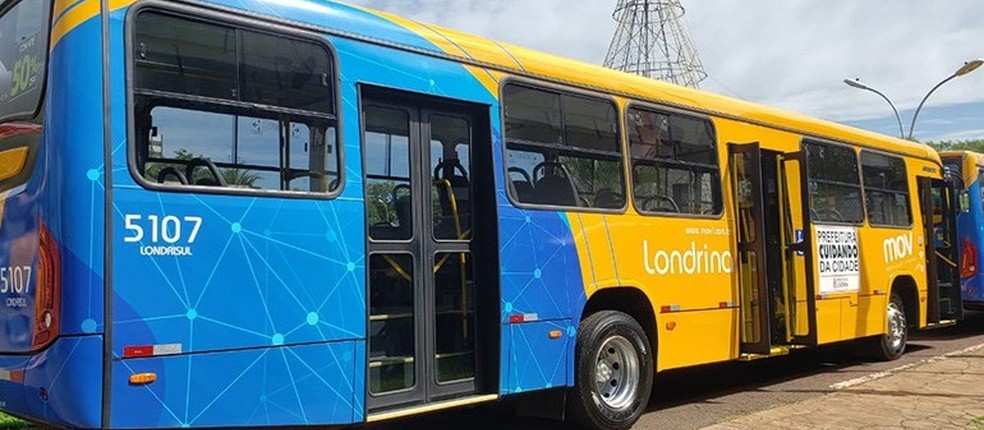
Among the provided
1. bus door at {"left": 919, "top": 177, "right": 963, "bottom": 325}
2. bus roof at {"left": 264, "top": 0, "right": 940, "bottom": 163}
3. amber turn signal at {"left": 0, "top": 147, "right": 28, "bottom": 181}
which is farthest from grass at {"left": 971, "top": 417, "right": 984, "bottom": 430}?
amber turn signal at {"left": 0, "top": 147, "right": 28, "bottom": 181}

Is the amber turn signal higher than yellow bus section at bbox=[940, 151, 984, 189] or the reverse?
the reverse

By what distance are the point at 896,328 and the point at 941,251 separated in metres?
2.30

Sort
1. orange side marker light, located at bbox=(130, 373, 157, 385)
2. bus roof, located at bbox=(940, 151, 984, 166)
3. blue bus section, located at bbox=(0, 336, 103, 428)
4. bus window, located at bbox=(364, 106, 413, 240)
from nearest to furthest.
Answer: blue bus section, located at bbox=(0, 336, 103, 428) → orange side marker light, located at bbox=(130, 373, 157, 385) → bus window, located at bbox=(364, 106, 413, 240) → bus roof, located at bbox=(940, 151, 984, 166)

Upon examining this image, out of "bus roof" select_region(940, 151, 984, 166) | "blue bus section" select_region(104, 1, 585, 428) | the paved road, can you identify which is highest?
"bus roof" select_region(940, 151, 984, 166)

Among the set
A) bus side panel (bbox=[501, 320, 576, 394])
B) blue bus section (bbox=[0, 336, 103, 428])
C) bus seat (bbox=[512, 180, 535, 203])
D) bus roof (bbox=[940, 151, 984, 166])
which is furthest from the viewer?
bus roof (bbox=[940, 151, 984, 166])

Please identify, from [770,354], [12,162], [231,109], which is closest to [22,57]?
[12,162]

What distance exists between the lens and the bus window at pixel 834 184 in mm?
9875

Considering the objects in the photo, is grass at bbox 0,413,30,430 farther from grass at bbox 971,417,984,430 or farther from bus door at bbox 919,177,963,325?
bus door at bbox 919,177,963,325

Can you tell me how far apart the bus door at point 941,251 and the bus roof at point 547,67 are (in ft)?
9.20

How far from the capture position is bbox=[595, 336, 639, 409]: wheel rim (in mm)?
7164

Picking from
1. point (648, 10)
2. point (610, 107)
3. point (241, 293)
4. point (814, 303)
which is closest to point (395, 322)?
point (241, 293)

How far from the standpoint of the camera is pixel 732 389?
30.7ft

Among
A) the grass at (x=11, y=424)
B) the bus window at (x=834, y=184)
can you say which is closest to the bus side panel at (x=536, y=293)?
the grass at (x=11, y=424)

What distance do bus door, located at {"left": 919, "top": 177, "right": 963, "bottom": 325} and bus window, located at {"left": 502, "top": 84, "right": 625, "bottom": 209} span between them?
6.95 m
